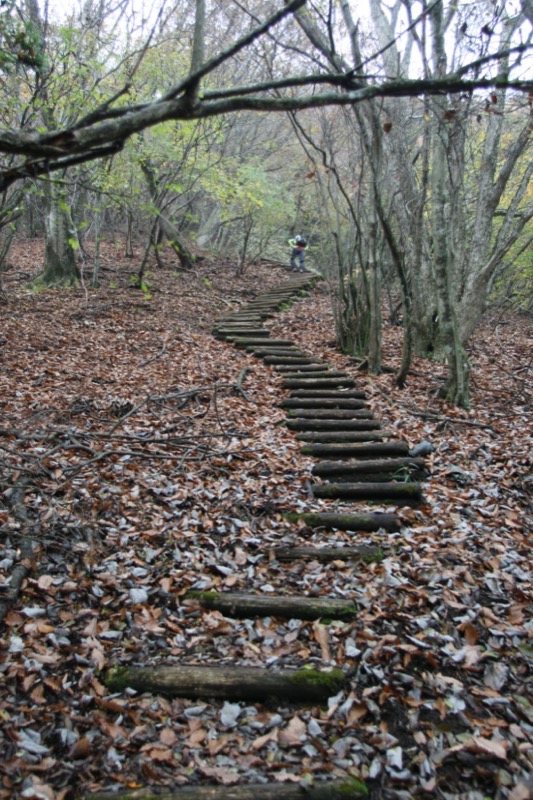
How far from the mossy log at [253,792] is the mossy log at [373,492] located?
8.93 feet

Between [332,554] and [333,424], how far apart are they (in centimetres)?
255

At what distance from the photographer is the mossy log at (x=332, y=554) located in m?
3.86

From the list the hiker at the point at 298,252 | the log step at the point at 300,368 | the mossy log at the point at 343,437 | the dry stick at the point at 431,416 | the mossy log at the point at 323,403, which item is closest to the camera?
the mossy log at the point at 343,437

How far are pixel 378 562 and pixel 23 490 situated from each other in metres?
2.83

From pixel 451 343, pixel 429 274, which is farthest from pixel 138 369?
pixel 429 274

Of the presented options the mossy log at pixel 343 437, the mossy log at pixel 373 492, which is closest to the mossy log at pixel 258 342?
the mossy log at pixel 343 437

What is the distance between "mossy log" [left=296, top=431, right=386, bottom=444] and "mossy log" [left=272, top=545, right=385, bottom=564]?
6.87 ft

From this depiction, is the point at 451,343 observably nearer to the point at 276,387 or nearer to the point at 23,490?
the point at 276,387

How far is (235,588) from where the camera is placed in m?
3.56

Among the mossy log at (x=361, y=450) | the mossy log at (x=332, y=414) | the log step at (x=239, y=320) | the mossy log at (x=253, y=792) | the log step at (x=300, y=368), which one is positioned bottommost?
the mossy log at (x=253, y=792)

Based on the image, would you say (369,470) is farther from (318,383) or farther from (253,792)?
(253,792)

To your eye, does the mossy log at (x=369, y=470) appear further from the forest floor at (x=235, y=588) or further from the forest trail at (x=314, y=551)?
the forest floor at (x=235, y=588)

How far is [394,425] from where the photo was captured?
21.0 feet

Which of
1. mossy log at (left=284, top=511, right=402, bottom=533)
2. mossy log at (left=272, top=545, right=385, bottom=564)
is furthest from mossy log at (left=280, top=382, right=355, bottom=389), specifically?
mossy log at (left=272, top=545, right=385, bottom=564)
